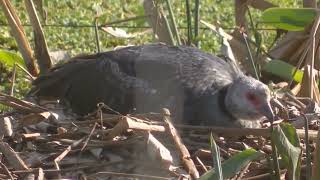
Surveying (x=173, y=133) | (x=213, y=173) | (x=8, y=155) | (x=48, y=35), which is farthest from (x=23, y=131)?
(x=48, y=35)

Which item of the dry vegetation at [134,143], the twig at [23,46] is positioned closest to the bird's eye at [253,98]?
the dry vegetation at [134,143]

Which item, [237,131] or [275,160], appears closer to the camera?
Answer: [275,160]

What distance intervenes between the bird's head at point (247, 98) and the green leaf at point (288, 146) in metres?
1.19

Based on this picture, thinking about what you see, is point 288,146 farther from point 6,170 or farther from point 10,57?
point 10,57

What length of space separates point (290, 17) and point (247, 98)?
2.34 ft

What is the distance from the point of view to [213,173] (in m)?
3.23

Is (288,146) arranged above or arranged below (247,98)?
above

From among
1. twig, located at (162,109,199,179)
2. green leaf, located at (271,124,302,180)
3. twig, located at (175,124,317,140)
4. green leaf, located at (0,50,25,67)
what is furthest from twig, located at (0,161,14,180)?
green leaf, located at (0,50,25,67)

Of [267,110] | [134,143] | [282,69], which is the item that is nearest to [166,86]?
[267,110]

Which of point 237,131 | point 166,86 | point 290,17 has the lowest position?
point 237,131

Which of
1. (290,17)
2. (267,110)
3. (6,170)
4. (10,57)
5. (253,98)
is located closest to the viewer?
(6,170)

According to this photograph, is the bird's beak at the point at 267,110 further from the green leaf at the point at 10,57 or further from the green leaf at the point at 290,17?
the green leaf at the point at 10,57

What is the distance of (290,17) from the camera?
5188mm

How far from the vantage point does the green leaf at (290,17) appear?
16.8ft
